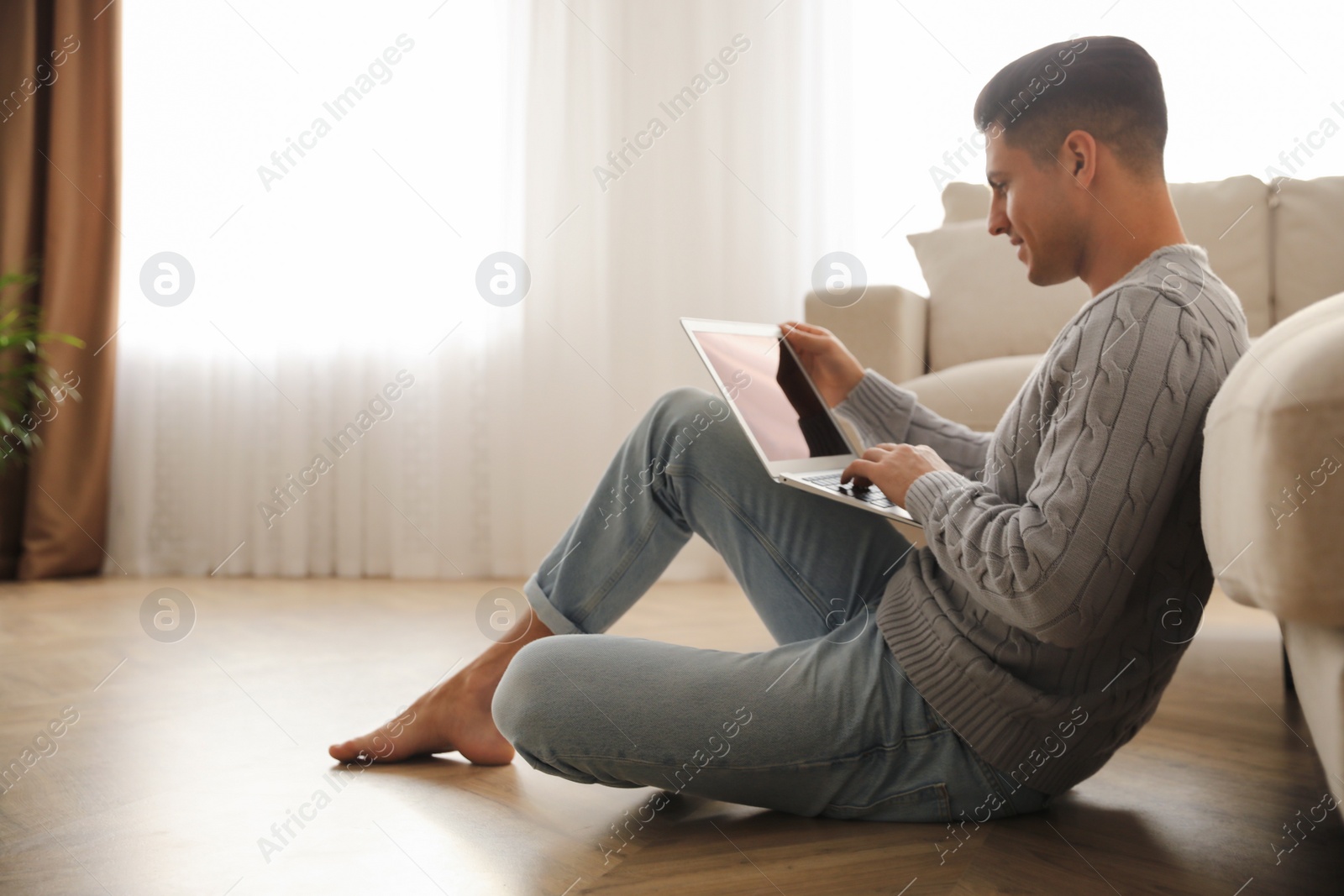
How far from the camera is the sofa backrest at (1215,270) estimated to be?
81.5 inches

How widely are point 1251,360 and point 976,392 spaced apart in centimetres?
118

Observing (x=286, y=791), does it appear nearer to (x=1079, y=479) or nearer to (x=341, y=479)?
(x=1079, y=479)

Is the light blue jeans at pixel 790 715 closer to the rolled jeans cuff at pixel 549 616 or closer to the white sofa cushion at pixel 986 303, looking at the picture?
the rolled jeans cuff at pixel 549 616

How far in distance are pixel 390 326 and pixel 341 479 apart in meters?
0.49

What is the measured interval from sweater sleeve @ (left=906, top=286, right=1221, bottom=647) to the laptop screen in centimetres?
Answer: 31

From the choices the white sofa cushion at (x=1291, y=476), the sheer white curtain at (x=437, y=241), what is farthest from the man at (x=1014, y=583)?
the sheer white curtain at (x=437, y=241)

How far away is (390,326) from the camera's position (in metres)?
3.04

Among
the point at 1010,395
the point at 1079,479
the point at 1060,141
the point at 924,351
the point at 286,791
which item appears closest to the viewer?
the point at 1079,479

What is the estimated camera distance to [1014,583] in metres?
0.71

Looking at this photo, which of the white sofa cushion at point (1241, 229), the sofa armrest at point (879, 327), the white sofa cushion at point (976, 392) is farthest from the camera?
the white sofa cushion at point (1241, 229)

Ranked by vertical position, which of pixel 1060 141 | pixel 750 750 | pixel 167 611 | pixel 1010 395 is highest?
pixel 1060 141

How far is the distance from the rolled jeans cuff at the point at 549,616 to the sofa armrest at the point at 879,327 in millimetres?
1051

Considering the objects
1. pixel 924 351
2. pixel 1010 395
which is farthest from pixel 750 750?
pixel 924 351

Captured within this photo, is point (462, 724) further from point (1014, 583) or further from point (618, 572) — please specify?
point (1014, 583)
